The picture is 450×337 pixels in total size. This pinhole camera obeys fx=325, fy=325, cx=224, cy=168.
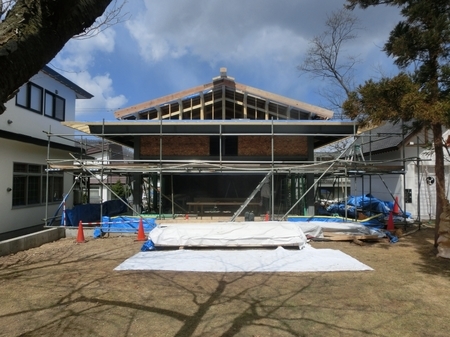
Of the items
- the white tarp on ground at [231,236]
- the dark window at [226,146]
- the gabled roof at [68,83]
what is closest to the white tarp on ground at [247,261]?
the white tarp on ground at [231,236]

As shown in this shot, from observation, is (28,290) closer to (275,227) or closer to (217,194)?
(275,227)

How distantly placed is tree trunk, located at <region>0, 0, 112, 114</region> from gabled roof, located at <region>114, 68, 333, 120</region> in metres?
11.2

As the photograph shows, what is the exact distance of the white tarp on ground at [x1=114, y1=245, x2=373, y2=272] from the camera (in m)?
6.61

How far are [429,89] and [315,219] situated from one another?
530 cm

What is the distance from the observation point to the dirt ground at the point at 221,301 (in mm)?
3951

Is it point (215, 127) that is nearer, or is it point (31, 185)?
point (215, 127)

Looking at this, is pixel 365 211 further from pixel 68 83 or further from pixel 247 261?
pixel 68 83

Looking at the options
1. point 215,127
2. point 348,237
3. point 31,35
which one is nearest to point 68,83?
point 215,127

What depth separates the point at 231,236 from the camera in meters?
8.45

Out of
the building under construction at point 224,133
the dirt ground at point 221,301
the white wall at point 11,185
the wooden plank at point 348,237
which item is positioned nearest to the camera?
the dirt ground at point 221,301

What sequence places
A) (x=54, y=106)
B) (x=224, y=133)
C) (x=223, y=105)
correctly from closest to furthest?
1. (x=224, y=133)
2. (x=223, y=105)
3. (x=54, y=106)

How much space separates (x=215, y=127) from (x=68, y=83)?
26.4ft

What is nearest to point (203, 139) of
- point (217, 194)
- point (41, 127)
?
point (217, 194)

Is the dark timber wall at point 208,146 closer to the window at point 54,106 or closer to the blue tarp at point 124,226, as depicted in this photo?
the blue tarp at point 124,226
